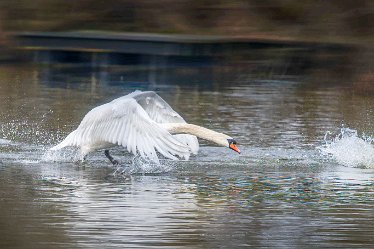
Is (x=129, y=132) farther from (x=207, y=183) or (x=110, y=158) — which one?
(x=207, y=183)

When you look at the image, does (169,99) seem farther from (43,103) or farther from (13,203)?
(13,203)

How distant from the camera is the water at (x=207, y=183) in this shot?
7.75 m

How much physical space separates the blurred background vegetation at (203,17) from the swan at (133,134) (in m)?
14.9

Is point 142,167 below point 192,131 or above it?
below

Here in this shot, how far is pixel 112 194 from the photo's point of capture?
9.33 metres

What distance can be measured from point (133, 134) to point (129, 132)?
0.25 ft

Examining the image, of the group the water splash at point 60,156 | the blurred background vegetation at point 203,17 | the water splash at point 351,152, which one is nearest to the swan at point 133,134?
the water splash at point 60,156

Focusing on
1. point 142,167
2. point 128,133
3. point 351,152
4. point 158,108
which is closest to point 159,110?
point 158,108

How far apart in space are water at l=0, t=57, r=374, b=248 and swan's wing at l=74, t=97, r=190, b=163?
258mm

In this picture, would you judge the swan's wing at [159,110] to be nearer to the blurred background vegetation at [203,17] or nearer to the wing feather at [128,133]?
the wing feather at [128,133]

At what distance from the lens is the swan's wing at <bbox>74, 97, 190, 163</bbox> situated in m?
10.2

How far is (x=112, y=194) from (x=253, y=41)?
53.6ft

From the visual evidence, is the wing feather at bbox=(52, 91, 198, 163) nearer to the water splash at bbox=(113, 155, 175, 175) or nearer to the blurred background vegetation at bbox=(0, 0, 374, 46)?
the water splash at bbox=(113, 155, 175, 175)

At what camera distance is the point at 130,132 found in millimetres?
10609
